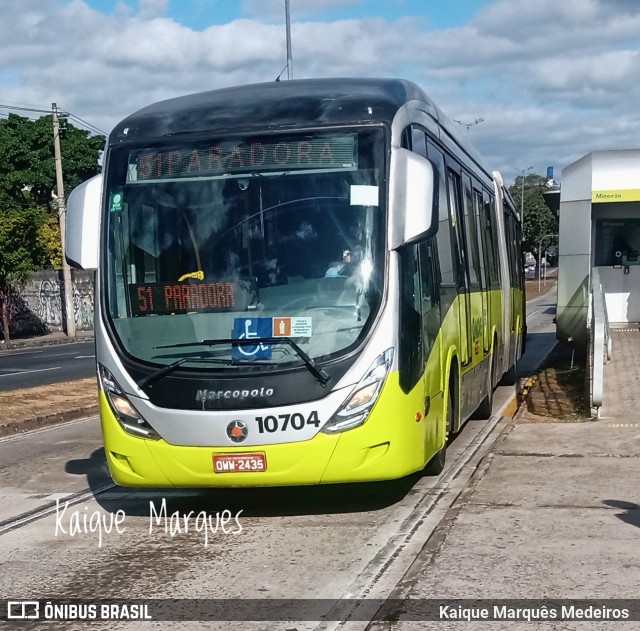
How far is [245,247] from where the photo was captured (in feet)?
24.1

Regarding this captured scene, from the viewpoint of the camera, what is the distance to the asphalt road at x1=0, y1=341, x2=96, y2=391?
2083cm

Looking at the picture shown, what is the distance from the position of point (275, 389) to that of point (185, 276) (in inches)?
44.8

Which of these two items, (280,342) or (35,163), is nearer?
(280,342)

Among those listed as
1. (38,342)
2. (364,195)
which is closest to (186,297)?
(364,195)

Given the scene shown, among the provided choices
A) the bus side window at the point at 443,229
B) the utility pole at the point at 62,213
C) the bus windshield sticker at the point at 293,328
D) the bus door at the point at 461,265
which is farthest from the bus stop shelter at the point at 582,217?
the utility pole at the point at 62,213

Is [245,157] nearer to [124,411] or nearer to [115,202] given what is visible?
[115,202]

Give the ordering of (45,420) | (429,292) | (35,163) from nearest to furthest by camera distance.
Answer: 1. (429,292)
2. (45,420)
3. (35,163)

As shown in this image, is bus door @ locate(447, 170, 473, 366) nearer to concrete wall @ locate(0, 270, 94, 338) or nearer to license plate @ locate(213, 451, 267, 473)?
license plate @ locate(213, 451, 267, 473)

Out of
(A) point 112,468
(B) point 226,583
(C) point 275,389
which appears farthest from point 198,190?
(B) point 226,583

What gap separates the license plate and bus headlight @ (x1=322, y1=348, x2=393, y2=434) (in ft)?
1.60

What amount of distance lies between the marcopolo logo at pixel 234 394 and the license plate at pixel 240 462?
0.39 meters

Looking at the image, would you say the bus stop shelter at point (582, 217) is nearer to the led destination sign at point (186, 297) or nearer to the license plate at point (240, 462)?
the led destination sign at point (186, 297)

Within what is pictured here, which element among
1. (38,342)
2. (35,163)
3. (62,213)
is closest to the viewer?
(38,342)

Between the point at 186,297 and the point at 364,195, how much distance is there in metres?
1.48
